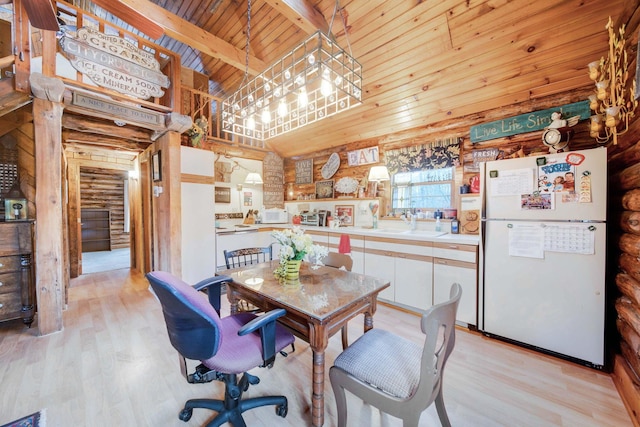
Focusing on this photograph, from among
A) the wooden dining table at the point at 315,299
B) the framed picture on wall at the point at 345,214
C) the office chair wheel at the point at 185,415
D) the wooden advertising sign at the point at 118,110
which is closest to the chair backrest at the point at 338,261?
the wooden dining table at the point at 315,299

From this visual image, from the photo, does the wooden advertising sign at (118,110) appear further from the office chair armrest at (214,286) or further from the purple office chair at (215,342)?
the purple office chair at (215,342)

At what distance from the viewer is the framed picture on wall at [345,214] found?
439 centimetres

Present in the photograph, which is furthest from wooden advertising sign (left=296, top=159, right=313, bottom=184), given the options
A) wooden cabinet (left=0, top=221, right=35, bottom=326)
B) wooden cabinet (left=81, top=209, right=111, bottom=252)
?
wooden cabinet (left=81, top=209, right=111, bottom=252)

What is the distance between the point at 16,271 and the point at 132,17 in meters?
2.84

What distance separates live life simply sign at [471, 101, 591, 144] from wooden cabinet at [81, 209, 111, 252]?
30.3 ft

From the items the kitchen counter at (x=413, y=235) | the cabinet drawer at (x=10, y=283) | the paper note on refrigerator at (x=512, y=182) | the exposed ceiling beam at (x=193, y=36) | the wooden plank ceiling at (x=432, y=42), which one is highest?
the exposed ceiling beam at (x=193, y=36)

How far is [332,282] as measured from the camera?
6.01 feet

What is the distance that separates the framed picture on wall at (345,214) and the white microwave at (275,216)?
1233 millimetres

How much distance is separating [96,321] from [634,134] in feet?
17.0

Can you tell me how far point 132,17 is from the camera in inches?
86.0

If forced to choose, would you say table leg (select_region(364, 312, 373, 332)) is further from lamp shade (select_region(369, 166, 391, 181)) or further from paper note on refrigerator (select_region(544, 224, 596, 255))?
lamp shade (select_region(369, 166, 391, 181))

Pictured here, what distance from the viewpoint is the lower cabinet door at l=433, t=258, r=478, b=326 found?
2.57 meters

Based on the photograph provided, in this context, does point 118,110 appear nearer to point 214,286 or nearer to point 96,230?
point 214,286

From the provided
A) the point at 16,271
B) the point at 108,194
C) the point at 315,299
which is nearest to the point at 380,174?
the point at 315,299
